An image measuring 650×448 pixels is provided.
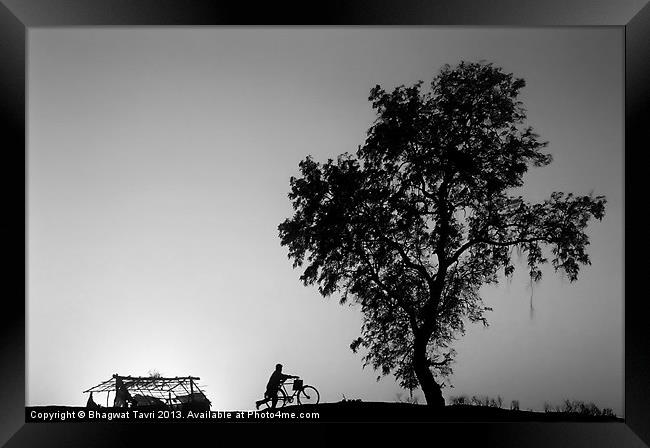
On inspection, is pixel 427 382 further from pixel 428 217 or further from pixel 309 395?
pixel 428 217

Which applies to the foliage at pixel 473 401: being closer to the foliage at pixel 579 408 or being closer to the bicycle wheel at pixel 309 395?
the foliage at pixel 579 408

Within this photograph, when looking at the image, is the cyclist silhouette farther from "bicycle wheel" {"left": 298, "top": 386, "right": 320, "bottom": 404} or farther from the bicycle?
"bicycle wheel" {"left": 298, "top": 386, "right": 320, "bottom": 404}

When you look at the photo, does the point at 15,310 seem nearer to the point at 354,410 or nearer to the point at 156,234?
the point at 156,234

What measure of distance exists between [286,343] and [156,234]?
3.98 ft

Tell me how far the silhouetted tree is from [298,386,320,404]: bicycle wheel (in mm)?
467

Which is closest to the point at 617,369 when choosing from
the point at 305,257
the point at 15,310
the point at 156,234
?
the point at 305,257

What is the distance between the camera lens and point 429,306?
4422 mm

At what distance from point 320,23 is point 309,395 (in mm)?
2610

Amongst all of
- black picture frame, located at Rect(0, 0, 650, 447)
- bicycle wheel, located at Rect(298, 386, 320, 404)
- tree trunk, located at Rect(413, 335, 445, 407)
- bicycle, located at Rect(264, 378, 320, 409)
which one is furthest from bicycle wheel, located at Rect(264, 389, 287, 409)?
tree trunk, located at Rect(413, 335, 445, 407)

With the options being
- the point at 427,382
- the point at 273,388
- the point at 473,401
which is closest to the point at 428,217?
the point at 427,382

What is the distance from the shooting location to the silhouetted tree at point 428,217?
4.39 metres

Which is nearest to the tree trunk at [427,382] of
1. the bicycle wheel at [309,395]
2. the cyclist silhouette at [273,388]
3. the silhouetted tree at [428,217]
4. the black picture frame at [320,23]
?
the silhouetted tree at [428,217]

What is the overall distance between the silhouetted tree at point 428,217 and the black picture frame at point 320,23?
1.36 feet

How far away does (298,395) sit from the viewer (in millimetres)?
4359
